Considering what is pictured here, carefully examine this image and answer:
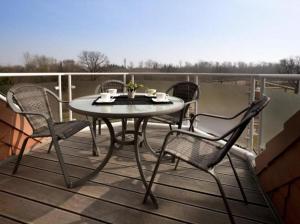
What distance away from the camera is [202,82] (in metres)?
4.00

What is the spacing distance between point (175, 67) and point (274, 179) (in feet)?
11.4

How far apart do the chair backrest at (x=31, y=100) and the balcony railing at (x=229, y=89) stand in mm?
303

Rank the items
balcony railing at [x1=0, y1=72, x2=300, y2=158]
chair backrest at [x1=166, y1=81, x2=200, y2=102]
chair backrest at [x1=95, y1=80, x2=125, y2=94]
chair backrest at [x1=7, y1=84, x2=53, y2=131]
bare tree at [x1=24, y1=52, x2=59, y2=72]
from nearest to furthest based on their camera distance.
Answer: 1. balcony railing at [x1=0, y1=72, x2=300, y2=158]
2. chair backrest at [x1=7, y1=84, x2=53, y2=131]
3. chair backrest at [x1=166, y1=81, x2=200, y2=102]
4. chair backrest at [x1=95, y1=80, x2=125, y2=94]
5. bare tree at [x1=24, y1=52, x2=59, y2=72]

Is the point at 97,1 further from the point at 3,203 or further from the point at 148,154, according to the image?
the point at 3,203

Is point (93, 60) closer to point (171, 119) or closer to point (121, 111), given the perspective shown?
point (171, 119)

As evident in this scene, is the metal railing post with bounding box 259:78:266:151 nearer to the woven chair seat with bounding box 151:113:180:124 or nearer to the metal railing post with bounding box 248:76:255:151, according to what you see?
the metal railing post with bounding box 248:76:255:151

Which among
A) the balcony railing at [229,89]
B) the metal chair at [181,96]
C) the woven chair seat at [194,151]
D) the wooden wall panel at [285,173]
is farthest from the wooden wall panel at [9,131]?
the wooden wall panel at [285,173]

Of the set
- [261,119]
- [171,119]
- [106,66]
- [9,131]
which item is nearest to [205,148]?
[261,119]

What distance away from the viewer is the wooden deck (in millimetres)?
1806

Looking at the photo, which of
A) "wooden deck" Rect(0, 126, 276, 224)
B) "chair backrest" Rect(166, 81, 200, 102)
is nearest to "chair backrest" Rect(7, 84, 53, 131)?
"wooden deck" Rect(0, 126, 276, 224)

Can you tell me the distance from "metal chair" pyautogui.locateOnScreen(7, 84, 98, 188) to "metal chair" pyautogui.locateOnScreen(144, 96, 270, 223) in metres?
0.90

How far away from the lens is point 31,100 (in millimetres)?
2889

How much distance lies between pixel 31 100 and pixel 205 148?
2.11m

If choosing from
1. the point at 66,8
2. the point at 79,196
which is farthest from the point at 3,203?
the point at 66,8
